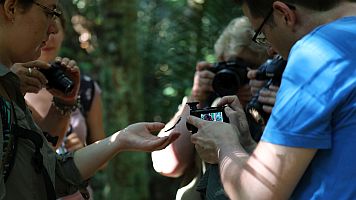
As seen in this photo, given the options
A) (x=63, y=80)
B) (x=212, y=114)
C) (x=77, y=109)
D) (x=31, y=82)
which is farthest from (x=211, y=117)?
(x=77, y=109)

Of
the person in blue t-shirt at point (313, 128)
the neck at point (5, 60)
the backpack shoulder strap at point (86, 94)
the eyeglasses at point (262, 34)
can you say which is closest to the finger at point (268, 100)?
the eyeglasses at point (262, 34)

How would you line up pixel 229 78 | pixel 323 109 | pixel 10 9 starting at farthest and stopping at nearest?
pixel 229 78 → pixel 10 9 → pixel 323 109

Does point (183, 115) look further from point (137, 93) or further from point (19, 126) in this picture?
point (137, 93)

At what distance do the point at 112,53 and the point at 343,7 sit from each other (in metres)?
3.58

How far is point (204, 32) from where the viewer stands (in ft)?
21.3

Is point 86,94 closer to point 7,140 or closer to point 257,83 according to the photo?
point 257,83

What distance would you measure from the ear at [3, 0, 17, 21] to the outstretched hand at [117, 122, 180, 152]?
0.63 m

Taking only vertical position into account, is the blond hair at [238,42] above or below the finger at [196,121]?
below

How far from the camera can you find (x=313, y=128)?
5.12 ft

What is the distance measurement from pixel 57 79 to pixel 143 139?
0.69 meters

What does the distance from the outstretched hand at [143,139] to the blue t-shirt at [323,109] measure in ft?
2.28

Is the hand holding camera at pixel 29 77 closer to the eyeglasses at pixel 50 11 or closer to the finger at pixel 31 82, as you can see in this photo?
the finger at pixel 31 82

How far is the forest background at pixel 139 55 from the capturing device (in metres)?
5.18

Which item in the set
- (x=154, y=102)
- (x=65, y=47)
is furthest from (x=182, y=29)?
(x=65, y=47)
